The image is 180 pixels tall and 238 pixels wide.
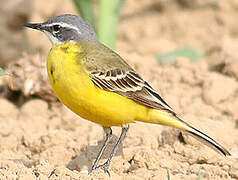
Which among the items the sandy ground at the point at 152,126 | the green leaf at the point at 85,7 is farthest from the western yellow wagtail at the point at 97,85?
the green leaf at the point at 85,7

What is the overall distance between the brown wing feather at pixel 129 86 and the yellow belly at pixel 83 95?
76 millimetres

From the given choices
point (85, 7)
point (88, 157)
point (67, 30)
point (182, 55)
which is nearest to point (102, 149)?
point (88, 157)

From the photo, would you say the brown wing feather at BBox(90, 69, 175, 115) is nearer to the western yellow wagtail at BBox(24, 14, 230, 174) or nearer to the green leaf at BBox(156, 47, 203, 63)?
the western yellow wagtail at BBox(24, 14, 230, 174)

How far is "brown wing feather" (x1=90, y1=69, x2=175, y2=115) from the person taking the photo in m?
5.95

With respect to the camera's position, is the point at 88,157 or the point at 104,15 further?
the point at 104,15

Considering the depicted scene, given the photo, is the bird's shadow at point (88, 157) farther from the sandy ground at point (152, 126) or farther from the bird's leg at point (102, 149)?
the bird's leg at point (102, 149)

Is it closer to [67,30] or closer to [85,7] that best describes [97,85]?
[67,30]

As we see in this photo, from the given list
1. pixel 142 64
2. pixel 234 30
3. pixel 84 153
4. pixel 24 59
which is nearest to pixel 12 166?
pixel 84 153

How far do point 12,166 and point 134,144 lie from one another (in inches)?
65.1

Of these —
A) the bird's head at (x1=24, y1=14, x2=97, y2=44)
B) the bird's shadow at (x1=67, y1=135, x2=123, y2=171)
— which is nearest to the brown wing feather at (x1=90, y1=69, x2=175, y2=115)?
the bird's head at (x1=24, y1=14, x2=97, y2=44)

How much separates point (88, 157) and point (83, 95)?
1.00 m

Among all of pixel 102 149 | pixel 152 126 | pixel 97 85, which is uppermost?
pixel 152 126

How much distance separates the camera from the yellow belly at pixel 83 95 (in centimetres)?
569

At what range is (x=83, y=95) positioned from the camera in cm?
568
